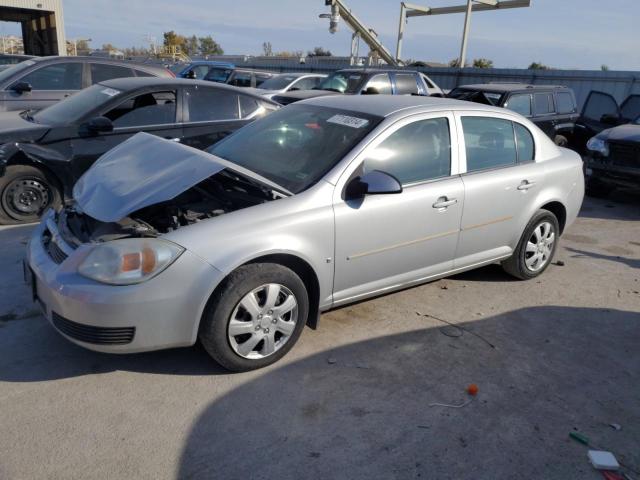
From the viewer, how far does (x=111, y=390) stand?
10.3 ft

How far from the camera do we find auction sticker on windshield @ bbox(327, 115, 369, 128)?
12.8 feet

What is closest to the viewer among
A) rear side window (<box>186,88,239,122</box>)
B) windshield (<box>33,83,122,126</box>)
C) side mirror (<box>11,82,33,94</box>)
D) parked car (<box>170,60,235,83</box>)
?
windshield (<box>33,83,122,126</box>)

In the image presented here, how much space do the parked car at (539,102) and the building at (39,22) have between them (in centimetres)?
2164

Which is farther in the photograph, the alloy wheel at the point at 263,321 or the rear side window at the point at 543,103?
the rear side window at the point at 543,103

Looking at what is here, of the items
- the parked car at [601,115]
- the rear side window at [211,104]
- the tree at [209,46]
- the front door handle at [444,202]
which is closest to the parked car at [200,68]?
the parked car at [601,115]

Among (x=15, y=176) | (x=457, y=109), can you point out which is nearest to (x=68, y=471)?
(x=457, y=109)

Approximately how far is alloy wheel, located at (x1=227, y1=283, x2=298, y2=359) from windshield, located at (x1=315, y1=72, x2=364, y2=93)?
9043 millimetres

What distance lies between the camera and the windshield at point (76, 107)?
5.99 meters

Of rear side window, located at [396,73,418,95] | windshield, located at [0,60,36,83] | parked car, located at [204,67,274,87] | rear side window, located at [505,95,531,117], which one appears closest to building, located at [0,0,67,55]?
parked car, located at [204,67,274,87]

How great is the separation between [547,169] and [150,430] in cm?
394

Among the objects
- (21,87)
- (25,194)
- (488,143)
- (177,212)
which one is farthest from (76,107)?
(488,143)

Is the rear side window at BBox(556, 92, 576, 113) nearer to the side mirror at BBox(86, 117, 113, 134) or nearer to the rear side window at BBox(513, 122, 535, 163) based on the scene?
the rear side window at BBox(513, 122, 535, 163)

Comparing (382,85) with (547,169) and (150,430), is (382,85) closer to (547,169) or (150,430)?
(547,169)

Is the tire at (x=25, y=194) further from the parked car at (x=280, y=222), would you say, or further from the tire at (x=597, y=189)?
the tire at (x=597, y=189)
